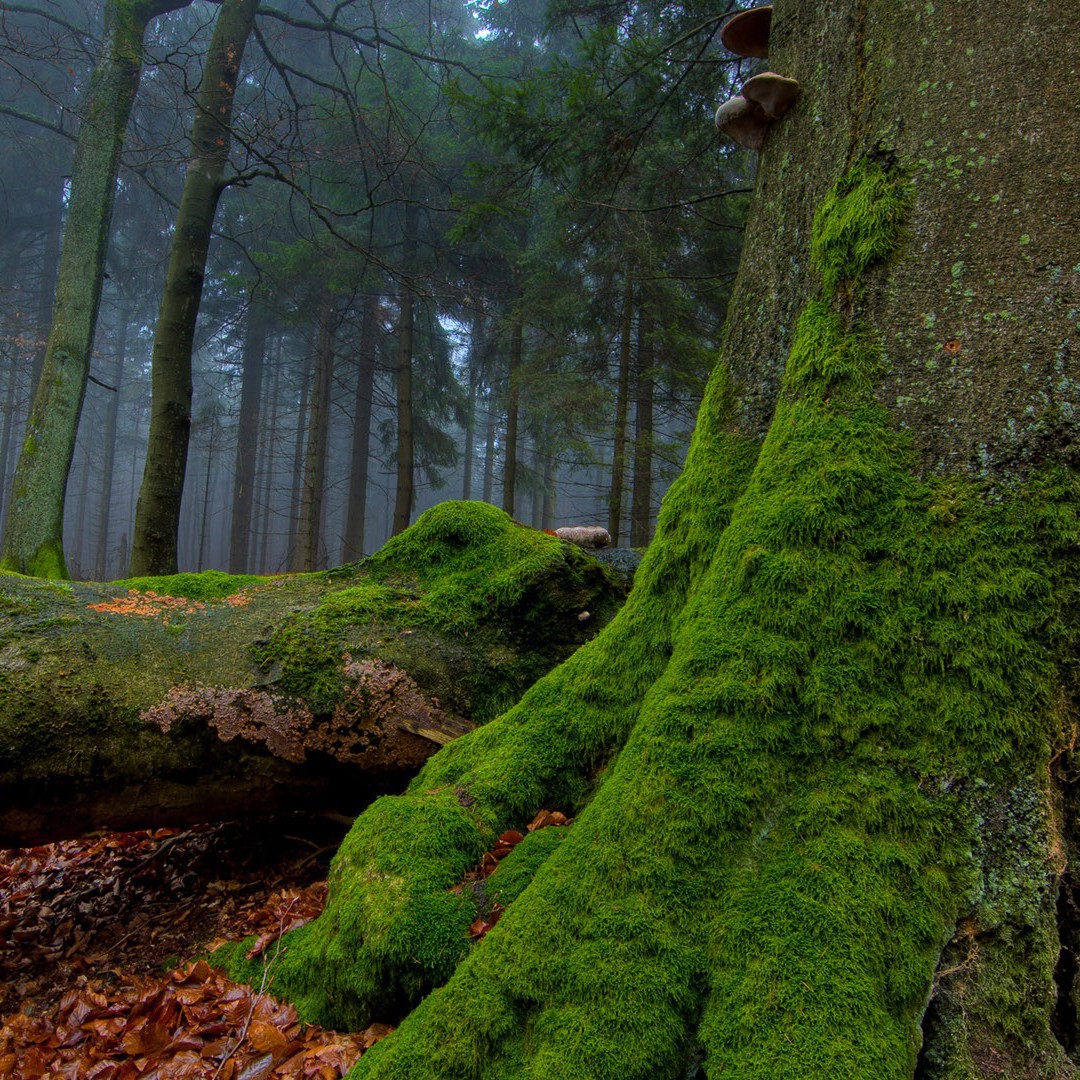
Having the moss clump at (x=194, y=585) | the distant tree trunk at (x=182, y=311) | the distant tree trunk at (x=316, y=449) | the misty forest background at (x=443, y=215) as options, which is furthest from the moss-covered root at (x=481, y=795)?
the distant tree trunk at (x=316, y=449)

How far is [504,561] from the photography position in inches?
169

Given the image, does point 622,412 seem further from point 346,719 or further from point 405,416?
point 346,719

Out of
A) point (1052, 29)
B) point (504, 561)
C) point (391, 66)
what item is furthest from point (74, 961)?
point (391, 66)

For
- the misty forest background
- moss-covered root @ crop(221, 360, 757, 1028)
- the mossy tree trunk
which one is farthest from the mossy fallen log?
the misty forest background

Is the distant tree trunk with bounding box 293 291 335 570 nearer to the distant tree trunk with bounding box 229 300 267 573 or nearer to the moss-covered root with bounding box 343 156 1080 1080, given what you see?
the distant tree trunk with bounding box 229 300 267 573

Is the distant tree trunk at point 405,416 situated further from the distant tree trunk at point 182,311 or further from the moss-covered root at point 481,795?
the moss-covered root at point 481,795

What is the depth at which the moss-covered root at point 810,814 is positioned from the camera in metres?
1.45

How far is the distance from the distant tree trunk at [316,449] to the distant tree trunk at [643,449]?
831 centimetres

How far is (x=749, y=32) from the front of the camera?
303 cm

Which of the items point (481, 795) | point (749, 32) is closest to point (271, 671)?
point (481, 795)

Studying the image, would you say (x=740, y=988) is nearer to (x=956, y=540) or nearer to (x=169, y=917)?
(x=956, y=540)

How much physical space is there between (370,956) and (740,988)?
3.91 feet

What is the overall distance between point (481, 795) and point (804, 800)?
3.99 ft

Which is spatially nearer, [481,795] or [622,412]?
[481,795]
